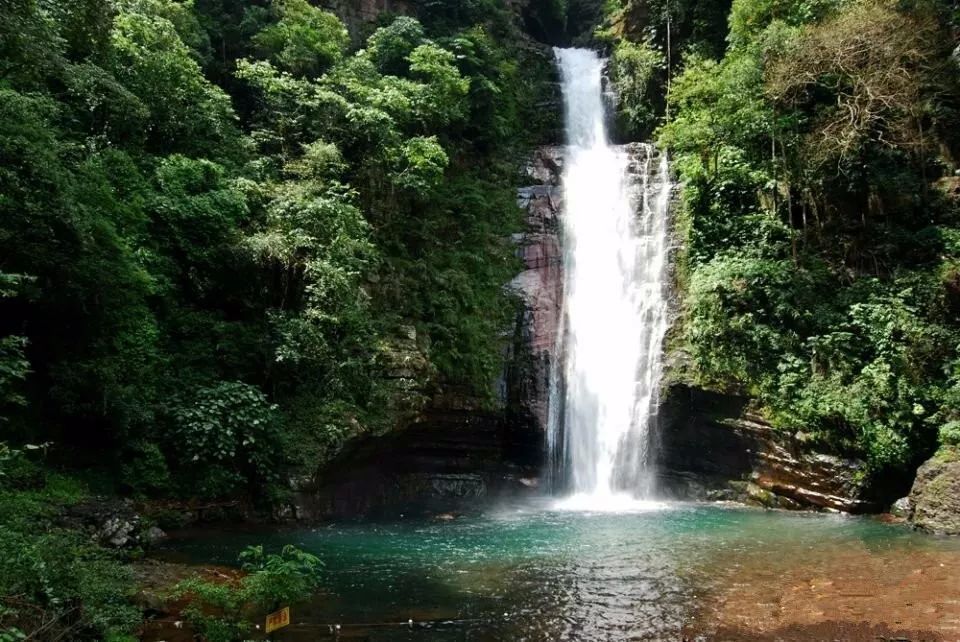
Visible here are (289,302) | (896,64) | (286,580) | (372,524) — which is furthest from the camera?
(896,64)

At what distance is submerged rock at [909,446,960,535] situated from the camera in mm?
11181

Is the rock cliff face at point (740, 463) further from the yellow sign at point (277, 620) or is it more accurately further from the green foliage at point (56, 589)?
the green foliage at point (56, 589)

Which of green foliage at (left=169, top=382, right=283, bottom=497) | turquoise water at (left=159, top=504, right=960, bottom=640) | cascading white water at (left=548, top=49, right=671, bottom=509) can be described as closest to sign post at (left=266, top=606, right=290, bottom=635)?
turquoise water at (left=159, top=504, right=960, bottom=640)

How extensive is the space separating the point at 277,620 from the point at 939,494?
38.1 ft

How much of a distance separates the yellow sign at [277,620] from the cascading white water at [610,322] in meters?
10.2

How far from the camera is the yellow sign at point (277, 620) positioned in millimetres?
5582

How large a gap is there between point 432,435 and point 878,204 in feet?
41.9

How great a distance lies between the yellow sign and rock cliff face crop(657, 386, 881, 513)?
12.2m

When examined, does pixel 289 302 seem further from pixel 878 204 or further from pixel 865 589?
pixel 878 204

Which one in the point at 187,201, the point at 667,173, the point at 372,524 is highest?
the point at 667,173

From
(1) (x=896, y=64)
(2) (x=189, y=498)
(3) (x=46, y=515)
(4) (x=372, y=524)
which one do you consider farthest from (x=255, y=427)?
(1) (x=896, y=64)

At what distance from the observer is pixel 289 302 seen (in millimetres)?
13992

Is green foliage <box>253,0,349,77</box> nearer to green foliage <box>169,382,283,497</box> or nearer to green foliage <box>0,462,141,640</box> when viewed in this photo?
green foliage <box>169,382,283,497</box>

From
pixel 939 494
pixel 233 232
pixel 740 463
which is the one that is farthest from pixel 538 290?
pixel 939 494
